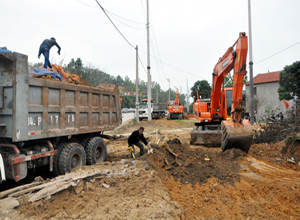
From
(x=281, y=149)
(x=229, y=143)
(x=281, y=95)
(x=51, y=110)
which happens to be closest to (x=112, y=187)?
(x=51, y=110)

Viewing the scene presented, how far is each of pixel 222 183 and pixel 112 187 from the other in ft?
8.36

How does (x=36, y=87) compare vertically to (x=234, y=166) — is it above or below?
above

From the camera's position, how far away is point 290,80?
21.3 m

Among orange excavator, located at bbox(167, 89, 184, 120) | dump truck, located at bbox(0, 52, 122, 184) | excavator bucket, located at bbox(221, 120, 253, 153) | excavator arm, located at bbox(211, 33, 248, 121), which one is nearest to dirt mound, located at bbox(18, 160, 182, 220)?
dump truck, located at bbox(0, 52, 122, 184)

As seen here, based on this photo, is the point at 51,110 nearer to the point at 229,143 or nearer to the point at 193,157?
the point at 193,157

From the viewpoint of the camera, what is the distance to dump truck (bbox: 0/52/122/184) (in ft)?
15.4

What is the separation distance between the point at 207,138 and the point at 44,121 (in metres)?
6.99

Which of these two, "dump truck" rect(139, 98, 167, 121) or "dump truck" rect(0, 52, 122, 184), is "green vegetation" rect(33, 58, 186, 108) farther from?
"dump truck" rect(0, 52, 122, 184)

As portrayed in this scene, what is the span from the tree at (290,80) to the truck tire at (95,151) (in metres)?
19.3

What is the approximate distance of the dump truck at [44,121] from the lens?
15.4 feet

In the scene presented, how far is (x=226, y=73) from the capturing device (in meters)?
8.87

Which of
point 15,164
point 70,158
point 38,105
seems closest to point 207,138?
point 70,158

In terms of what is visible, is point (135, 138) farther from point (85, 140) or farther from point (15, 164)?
point (15, 164)

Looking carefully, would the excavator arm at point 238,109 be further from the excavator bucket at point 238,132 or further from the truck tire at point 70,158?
the truck tire at point 70,158
